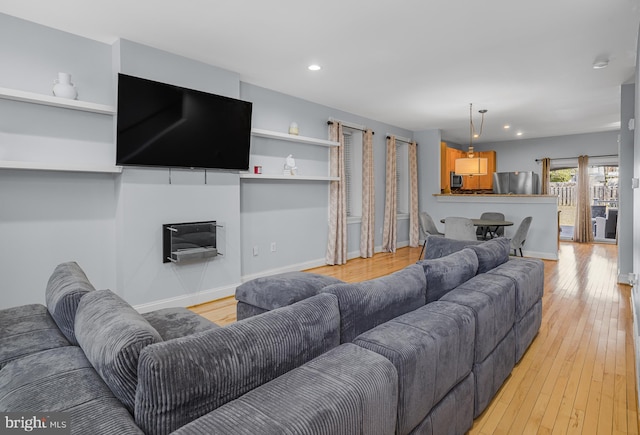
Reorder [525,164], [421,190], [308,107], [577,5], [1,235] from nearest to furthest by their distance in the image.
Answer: [577,5] < [1,235] < [308,107] < [421,190] < [525,164]

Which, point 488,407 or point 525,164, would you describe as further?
point 525,164

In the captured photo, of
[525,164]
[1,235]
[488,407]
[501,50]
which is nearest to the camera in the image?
[488,407]

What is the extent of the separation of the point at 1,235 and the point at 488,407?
3692mm

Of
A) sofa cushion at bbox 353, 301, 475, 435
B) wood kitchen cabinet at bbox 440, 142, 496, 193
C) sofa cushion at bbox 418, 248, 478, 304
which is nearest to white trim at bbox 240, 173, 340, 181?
sofa cushion at bbox 418, 248, 478, 304

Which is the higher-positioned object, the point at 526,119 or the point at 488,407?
the point at 526,119

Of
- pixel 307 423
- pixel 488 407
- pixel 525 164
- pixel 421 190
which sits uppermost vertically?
pixel 525 164

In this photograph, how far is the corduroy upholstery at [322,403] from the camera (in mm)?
828

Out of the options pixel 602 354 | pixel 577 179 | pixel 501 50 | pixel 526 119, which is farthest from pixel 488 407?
pixel 577 179

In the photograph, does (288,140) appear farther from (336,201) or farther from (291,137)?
(336,201)

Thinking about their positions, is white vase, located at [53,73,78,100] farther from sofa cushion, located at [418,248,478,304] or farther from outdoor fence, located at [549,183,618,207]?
outdoor fence, located at [549,183,618,207]

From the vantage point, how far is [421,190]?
7.95m

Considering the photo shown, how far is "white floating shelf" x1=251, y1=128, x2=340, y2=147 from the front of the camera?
4.41 metres

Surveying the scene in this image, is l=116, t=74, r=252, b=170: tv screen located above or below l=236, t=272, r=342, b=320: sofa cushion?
above

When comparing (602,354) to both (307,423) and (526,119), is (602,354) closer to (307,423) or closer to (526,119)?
(307,423)
